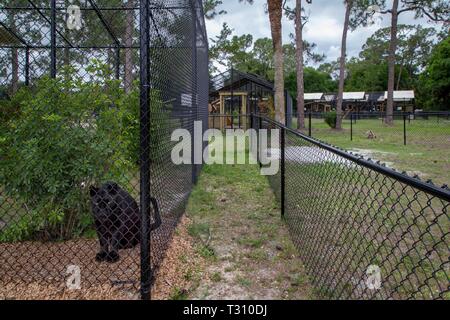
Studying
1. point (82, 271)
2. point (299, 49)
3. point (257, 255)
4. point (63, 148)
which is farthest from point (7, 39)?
point (299, 49)

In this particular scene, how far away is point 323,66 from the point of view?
7800cm

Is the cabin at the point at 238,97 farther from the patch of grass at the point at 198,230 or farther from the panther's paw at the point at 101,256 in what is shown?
the panther's paw at the point at 101,256

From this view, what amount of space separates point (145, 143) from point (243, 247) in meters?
1.69

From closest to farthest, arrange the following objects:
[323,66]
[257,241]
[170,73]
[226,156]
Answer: [170,73], [257,241], [226,156], [323,66]

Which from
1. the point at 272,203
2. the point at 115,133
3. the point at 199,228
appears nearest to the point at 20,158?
the point at 115,133

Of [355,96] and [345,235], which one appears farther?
[355,96]

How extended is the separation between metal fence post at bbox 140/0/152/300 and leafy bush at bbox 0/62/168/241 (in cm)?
44

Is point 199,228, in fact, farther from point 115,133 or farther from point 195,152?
point 195,152

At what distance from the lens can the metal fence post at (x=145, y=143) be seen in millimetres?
2324

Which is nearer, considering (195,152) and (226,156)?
(195,152)

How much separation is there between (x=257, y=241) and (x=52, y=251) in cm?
190

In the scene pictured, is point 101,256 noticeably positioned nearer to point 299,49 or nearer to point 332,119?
point 299,49

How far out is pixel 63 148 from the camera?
293 centimetres

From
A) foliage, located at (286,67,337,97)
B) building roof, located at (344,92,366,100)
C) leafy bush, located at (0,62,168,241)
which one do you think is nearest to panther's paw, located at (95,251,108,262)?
leafy bush, located at (0,62,168,241)
